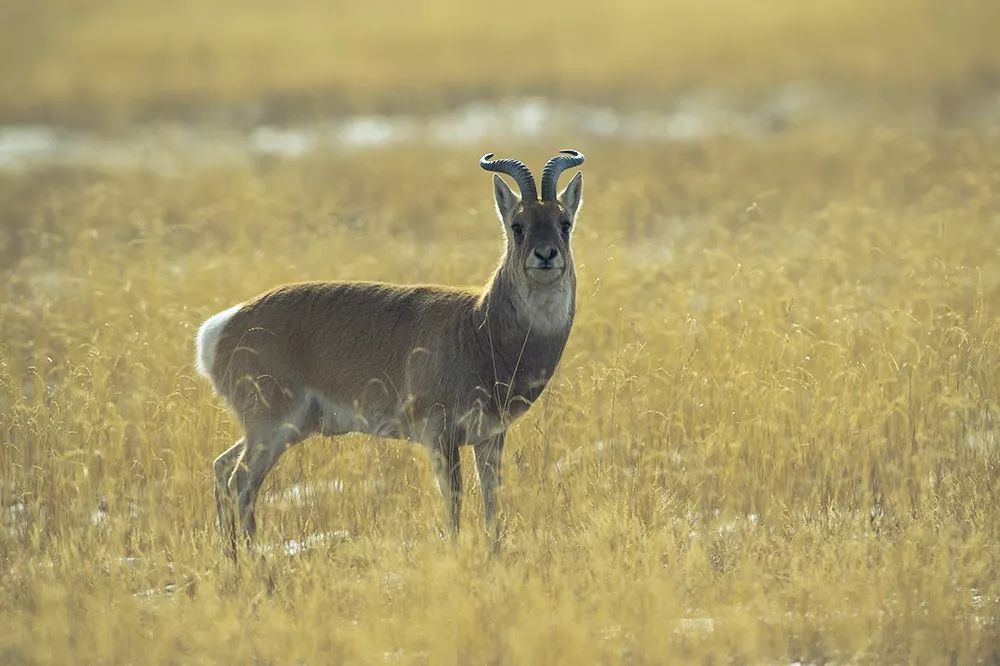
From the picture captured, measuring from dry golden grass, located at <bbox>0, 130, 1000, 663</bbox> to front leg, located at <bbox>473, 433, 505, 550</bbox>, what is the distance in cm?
16

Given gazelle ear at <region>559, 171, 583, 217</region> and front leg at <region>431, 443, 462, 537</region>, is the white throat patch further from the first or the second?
front leg at <region>431, 443, 462, 537</region>

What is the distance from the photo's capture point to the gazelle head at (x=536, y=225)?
26.8ft

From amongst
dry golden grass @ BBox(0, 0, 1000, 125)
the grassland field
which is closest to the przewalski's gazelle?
the grassland field

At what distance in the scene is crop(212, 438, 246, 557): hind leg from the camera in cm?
827

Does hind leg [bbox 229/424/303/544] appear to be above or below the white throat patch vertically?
below

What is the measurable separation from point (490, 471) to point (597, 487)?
2.05ft

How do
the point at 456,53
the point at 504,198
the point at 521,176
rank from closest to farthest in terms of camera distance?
the point at 521,176
the point at 504,198
the point at 456,53

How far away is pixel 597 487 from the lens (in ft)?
28.2

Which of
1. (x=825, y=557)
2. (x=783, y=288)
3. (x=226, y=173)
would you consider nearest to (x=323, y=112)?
(x=226, y=173)

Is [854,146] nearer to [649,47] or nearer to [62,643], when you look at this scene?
[649,47]

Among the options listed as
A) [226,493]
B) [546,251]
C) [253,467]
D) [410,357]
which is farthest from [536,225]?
[226,493]

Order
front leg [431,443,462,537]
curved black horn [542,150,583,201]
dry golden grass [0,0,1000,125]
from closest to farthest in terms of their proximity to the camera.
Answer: front leg [431,443,462,537] → curved black horn [542,150,583,201] → dry golden grass [0,0,1000,125]

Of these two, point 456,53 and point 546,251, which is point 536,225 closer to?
point 546,251

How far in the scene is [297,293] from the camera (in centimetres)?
887
